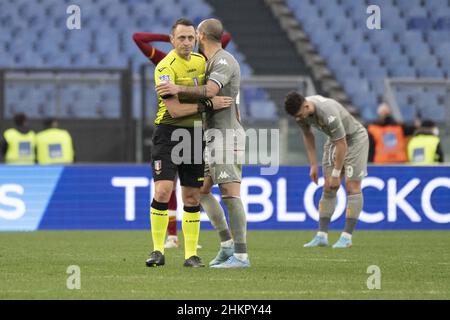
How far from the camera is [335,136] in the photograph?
12.7 meters

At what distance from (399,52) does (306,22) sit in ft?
6.62

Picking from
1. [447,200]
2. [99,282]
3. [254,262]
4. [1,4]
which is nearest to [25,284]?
[99,282]

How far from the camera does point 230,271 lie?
31.6ft

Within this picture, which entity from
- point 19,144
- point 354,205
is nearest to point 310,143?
point 354,205

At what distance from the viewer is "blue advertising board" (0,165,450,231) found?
55.2 feet

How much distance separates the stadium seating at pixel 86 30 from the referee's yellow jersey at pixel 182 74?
12.3 meters

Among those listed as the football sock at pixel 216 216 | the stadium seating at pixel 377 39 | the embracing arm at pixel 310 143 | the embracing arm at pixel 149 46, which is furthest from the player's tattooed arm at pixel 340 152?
the stadium seating at pixel 377 39

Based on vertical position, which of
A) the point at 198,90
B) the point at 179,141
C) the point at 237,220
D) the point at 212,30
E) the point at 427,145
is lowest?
the point at 427,145

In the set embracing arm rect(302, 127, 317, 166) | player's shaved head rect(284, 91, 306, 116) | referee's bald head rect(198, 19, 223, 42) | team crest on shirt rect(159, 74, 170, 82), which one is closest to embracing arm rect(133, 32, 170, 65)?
player's shaved head rect(284, 91, 306, 116)

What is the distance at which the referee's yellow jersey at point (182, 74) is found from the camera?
9.79m

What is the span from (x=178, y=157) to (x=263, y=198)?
23.5 ft

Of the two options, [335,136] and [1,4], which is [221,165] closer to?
[335,136]

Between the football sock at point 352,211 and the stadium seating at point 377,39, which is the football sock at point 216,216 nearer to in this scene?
the football sock at point 352,211

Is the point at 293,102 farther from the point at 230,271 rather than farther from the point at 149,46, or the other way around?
the point at 230,271
